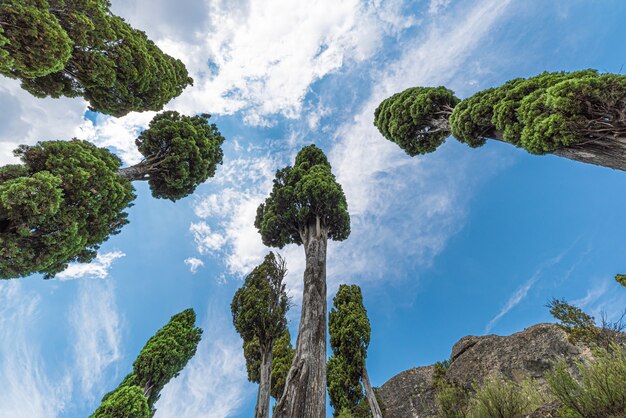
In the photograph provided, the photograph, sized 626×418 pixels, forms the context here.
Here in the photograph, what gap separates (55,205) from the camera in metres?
5.00

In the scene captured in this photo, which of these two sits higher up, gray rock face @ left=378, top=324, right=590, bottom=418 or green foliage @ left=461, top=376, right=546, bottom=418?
gray rock face @ left=378, top=324, right=590, bottom=418

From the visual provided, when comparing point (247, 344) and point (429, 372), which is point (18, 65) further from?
point (429, 372)

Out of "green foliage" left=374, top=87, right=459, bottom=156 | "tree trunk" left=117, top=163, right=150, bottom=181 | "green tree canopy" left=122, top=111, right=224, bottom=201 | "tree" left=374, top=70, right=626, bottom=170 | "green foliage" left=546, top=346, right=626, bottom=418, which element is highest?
"green foliage" left=374, top=87, right=459, bottom=156

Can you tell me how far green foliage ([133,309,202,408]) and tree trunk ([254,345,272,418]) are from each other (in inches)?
158

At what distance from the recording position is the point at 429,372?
15664 millimetres

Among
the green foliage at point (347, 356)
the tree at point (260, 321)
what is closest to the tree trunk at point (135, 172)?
the tree at point (260, 321)

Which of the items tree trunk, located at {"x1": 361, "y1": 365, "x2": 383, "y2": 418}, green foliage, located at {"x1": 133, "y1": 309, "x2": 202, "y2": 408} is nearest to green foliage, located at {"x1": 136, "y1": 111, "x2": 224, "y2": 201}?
green foliage, located at {"x1": 133, "y1": 309, "x2": 202, "y2": 408}

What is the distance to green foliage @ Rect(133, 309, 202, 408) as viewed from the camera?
9984 millimetres

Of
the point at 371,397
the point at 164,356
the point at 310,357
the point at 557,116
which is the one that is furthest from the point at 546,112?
the point at 164,356

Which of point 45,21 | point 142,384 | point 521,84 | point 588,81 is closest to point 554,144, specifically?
point 588,81

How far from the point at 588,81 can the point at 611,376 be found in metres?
5.98

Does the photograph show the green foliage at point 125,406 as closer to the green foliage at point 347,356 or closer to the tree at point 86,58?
the green foliage at point 347,356

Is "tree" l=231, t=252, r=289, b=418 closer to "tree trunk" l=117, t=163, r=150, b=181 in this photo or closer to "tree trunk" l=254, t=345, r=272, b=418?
"tree trunk" l=254, t=345, r=272, b=418

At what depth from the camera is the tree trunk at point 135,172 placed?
793cm
